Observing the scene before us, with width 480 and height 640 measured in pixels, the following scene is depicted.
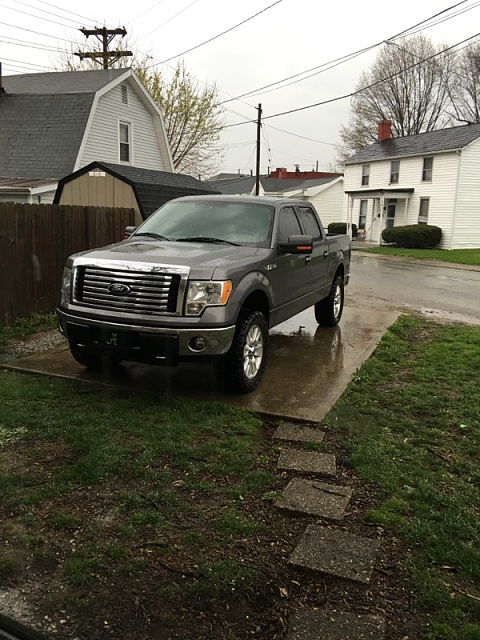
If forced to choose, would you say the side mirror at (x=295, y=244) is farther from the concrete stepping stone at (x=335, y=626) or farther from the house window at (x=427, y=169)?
the house window at (x=427, y=169)

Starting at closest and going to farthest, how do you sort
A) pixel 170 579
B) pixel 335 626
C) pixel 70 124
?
pixel 335 626 → pixel 170 579 → pixel 70 124

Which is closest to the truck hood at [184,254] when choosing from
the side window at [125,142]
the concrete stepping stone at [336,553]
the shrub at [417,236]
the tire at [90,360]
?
the tire at [90,360]

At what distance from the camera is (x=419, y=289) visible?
13.8 m

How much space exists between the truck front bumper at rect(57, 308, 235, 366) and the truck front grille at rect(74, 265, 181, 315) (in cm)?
16

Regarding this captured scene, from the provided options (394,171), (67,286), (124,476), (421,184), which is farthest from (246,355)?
(394,171)

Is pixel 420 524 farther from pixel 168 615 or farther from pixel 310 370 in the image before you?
pixel 310 370

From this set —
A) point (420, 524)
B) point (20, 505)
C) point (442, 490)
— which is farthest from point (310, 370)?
point (20, 505)

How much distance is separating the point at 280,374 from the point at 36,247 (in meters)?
4.11

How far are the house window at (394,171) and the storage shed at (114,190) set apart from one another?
23.9 metres

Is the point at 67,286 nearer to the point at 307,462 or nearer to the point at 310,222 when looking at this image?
the point at 307,462

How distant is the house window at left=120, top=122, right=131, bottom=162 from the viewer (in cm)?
2067

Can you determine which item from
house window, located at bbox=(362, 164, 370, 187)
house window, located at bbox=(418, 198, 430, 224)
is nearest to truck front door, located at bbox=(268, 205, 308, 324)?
house window, located at bbox=(418, 198, 430, 224)

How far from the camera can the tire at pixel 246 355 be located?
5059mm

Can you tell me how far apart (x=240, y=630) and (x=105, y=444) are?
2.00 meters
